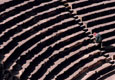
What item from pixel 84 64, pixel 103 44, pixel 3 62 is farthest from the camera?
pixel 103 44

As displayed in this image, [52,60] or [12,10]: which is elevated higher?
[12,10]

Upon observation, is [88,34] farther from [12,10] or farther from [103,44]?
[12,10]

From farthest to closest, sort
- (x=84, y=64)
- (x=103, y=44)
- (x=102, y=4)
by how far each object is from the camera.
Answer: (x=102, y=4), (x=103, y=44), (x=84, y=64)

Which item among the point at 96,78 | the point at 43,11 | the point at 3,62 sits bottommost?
→ the point at 96,78

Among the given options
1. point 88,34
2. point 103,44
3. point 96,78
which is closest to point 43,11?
point 88,34

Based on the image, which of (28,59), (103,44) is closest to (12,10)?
(28,59)

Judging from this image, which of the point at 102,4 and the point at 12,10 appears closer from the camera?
the point at 12,10
